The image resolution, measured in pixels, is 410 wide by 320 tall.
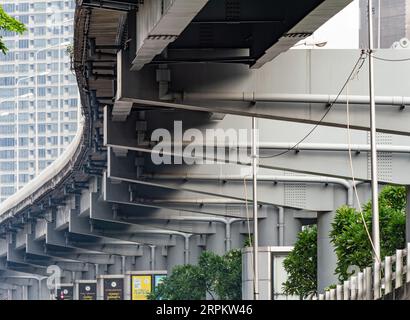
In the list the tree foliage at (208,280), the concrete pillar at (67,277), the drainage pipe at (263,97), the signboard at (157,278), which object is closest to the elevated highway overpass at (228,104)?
the drainage pipe at (263,97)

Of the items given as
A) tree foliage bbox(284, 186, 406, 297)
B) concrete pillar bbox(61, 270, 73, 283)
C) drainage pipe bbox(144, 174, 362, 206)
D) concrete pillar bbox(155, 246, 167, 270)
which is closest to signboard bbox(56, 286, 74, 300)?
concrete pillar bbox(155, 246, 167, 270)

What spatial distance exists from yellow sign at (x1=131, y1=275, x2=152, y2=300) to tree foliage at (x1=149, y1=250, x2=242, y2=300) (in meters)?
9.15

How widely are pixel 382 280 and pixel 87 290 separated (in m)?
84.5

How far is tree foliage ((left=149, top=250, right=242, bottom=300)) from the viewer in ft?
318

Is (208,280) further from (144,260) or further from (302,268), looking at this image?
(144,260)

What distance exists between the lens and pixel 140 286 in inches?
4825

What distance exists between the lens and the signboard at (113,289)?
391ft

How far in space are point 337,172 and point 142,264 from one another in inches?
3475

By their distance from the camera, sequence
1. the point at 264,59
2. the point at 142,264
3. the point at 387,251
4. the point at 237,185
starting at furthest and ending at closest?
1. the point at 142,264
2. the point at 237,185
3. the point at 387,251
4. the point at 264,59

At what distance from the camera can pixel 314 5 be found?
3416 cm

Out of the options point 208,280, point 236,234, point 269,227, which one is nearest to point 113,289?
point 236,234

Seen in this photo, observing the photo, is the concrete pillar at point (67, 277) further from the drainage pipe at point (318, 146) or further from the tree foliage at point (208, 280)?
the drainage pipe at point (318, 146)
